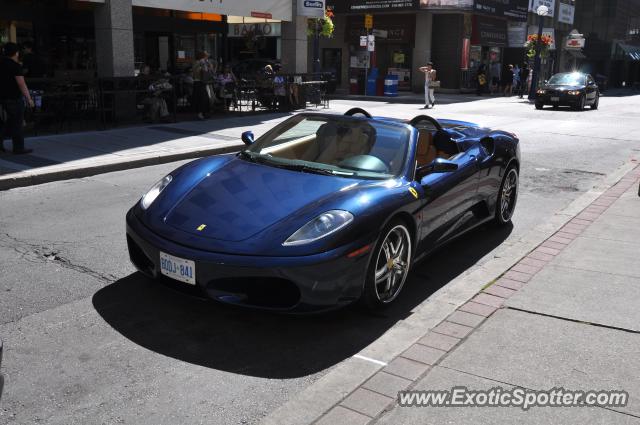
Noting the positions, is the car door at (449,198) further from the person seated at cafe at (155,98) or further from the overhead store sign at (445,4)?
the overhead store sign at (445,4)

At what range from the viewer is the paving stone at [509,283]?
5.09m

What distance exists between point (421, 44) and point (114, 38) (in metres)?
23.9

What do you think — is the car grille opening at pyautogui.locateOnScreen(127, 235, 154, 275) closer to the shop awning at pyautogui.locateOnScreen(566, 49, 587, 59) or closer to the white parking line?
the white parking line

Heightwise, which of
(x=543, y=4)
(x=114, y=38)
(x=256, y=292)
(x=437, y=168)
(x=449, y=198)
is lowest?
(x=256, y=292)

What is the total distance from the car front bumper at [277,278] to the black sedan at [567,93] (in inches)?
928

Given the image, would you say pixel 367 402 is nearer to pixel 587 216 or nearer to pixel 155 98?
pixel 587 216

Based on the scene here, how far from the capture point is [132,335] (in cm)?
411

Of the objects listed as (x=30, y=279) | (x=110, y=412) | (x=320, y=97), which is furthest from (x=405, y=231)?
(x=320, y=97)

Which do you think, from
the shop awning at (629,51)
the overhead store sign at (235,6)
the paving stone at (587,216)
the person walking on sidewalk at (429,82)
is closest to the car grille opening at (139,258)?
the paving stone at (587,216)

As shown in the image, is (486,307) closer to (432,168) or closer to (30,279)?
(432,168)

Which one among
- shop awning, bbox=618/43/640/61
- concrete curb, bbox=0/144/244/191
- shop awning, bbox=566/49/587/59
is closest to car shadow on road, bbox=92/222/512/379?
concrete curb, bbox=0/144/244/191

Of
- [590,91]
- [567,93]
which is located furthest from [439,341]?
[590,91]

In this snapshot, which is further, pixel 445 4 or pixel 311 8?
pixel 445 4

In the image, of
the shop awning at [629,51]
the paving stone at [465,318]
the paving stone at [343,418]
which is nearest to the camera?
the paving stone at [343,418]
